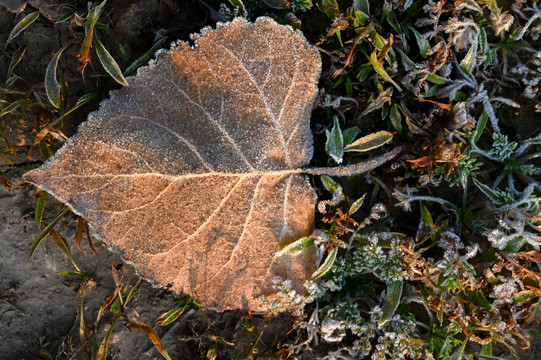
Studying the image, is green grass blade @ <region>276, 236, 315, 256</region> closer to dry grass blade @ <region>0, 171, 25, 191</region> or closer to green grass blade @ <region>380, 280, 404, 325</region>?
green grass blade @ <region>380, 280, 404, 325</region>

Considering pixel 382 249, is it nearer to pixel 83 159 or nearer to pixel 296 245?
pixel 296 245

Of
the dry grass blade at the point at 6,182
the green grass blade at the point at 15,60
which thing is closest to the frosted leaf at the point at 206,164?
the dry grass blade at the point at 6,182

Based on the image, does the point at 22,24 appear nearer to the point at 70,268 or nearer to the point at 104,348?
the point at 70,268

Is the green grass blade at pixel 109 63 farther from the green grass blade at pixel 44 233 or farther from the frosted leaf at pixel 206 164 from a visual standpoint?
the green grass blade at pixel 44 233

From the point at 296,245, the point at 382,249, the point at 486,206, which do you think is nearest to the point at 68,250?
the point at 296,245

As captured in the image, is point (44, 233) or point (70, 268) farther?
point (70, 268)

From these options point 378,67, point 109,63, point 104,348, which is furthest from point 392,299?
point 109,63
